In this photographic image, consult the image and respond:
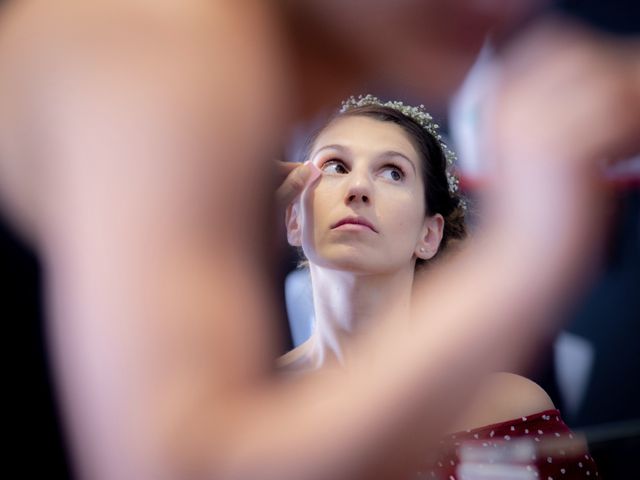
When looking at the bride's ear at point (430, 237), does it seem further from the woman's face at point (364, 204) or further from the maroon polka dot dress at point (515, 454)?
the maroon polka dot dress at point (515, 454)

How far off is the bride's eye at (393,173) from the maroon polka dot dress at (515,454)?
0.83 feet

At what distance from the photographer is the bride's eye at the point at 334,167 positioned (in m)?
0.67

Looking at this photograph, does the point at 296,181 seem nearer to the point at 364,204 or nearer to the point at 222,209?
the point at 364,204

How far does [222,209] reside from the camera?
328 millimetres

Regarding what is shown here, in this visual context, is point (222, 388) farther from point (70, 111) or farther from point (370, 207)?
point (370, 207)

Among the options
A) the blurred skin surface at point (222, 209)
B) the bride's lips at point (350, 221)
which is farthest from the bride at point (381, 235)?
the blurred skin surface at point (222, 209)

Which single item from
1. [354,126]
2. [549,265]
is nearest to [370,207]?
[354,126]

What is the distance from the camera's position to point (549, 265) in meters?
0.39

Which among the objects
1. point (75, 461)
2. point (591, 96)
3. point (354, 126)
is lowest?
point (75, 461)

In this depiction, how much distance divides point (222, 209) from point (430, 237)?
425mm

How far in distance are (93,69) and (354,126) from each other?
0.40m

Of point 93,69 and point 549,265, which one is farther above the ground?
point 93,69

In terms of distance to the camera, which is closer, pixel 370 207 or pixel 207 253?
pixel 207 253

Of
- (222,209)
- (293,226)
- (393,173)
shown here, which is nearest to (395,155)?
(393,173)
